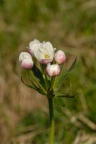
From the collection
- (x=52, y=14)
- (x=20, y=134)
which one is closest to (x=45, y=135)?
(x=20, y=134)

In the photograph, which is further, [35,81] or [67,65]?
[67,65]

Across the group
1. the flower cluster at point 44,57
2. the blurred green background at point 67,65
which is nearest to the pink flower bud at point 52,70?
the flower cluster at point 44,57

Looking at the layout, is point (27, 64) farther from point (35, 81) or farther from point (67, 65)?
point (67, 65)

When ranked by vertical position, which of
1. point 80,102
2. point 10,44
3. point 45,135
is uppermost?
point 10,44

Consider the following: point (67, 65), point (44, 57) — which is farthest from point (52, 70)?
point (67, 65)

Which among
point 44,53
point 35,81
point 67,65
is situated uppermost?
point 67,65

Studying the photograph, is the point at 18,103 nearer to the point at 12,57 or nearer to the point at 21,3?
the point at 12,57
